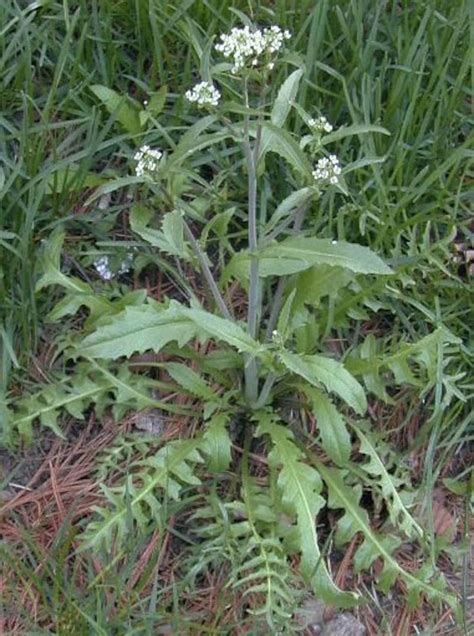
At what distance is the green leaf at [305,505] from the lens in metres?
2.78

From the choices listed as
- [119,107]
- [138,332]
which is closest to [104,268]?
[119,107]

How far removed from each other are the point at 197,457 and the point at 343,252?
68 cm

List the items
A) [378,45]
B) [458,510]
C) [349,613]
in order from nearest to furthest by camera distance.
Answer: [349,613] → [458,510] → [378,45]

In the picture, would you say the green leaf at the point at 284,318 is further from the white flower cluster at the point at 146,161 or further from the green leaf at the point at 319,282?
the white flower cluster at the point at 146,161

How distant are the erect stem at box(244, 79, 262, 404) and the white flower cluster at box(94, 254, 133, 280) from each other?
46 centimetres

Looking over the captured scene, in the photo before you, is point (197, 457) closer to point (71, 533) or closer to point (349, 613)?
point (71, 533)

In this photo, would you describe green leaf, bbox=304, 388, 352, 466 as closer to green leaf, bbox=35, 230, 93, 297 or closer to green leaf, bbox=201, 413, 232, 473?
green leaf, bbox=201, 413, 232, 473

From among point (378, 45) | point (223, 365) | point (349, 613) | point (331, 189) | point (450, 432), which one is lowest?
point (349, 613)

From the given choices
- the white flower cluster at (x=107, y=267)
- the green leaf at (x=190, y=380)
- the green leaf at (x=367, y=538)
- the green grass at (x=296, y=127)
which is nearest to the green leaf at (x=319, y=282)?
the green grass at (x=296, y=127)

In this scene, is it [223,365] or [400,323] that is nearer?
[223,365]

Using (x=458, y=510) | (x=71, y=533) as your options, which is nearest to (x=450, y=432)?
(x=458, y=510)

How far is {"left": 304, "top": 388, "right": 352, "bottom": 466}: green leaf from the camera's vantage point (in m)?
2.85

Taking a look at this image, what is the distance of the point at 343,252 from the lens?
107 inches

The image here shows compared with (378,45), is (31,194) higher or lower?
lower
